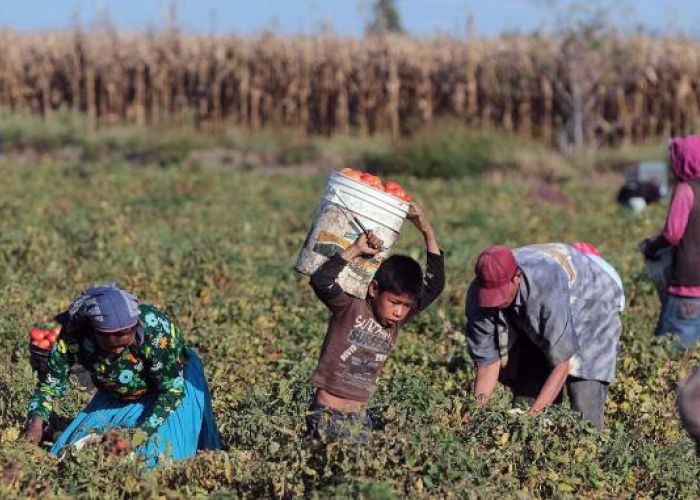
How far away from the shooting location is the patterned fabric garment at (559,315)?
5941 millimetres

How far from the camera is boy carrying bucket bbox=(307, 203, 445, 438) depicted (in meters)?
5.55

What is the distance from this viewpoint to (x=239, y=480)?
5262 millimetres

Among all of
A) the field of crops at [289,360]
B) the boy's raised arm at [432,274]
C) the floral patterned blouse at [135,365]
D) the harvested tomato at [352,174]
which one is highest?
the harvested tomato at [352,174]

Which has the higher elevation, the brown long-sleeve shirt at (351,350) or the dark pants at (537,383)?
the brown long-sleeve shirt at (351,350)

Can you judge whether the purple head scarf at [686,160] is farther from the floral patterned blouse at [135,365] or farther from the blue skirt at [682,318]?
the floral patterned blouse at [135,365]

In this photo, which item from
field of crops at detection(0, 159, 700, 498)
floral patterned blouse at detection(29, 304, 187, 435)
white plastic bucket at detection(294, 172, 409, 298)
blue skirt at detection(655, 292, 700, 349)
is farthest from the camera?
blue skirt at detection(655, 292, 700, 349)

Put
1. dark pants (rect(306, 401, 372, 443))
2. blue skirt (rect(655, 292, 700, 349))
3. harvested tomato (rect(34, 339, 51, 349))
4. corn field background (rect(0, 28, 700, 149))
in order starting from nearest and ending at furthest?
dark pants (rect(306, 401, 372, 443)) < harvested tomato (rect(34, 339, 51, 349)) < blue skirt (rect(655, 292, 700, 349)) < corn field background (rect(0, 28, 700, 149))

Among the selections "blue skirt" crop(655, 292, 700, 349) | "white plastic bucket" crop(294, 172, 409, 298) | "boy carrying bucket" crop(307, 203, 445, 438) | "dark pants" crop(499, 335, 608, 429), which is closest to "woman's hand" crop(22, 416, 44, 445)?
"boy carrying bucket" crop(307, 203, 445, 438)

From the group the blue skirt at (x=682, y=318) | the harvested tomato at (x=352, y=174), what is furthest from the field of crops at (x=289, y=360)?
the harvested tomato at (x=352, y=174)

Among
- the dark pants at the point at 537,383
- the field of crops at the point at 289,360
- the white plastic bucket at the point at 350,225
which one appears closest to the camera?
the field of crops at the point at 289,360

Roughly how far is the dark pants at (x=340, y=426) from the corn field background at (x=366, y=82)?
810 inches

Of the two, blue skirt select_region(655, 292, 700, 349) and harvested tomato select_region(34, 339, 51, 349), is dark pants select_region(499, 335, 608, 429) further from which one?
harvested tomato select_region(34, 339, 51, 349)

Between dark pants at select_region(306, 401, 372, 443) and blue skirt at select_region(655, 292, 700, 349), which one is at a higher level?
dark pants at select_region(306, 401, 372, 443)

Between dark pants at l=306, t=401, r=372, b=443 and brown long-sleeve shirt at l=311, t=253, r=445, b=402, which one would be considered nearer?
dark pants at l=306, t=401, r=372, b=443
